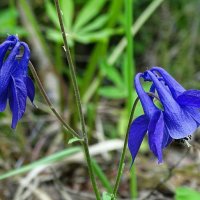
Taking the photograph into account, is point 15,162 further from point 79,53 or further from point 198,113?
point 198,113

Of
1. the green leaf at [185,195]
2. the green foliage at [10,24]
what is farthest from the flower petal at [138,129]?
the green foliage at [10,24]

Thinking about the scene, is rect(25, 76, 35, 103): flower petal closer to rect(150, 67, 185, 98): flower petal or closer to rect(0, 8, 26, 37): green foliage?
rect(150, 67, 185, 98): flower petal

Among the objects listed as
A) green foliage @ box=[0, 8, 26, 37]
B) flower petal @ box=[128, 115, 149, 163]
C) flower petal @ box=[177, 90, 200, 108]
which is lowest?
flower petal @ box=[128, 115, 149, 163]

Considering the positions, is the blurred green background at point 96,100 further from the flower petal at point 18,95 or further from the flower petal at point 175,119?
the flower petal at point 175,119

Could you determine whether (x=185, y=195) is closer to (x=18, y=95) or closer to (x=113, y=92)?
(x=18, y=95)

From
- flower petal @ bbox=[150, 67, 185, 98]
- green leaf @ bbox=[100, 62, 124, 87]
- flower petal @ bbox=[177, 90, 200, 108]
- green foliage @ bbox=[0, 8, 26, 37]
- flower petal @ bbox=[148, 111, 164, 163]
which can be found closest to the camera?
flower petal @ bbox=[148, 111, 164, 163]

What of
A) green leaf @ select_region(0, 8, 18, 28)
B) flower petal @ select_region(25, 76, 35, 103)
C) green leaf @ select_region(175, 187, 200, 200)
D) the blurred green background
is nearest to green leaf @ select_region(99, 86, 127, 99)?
the blurred green background
